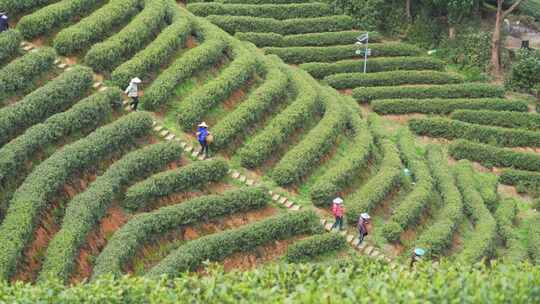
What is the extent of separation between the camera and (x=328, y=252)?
77.8 feet

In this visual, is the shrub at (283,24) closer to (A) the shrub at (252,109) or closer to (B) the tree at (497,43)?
(A) the shrub at (252,109)

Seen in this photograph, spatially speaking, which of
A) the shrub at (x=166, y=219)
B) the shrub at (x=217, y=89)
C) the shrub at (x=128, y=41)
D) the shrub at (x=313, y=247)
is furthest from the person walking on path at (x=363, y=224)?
the shrub at (x=128, y=41)

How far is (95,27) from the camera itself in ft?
95.1

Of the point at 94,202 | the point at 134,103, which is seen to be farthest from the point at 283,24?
the point at 94,202

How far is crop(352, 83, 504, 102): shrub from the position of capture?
3641 cm

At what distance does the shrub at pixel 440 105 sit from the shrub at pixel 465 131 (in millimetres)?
1247

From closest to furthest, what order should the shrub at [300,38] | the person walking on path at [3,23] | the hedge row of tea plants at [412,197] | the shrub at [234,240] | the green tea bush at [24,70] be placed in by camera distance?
the shrub at [234,240] → the green tea bush at [24,70] → the hedge row of tea plants at [412,197] → the person walking on path at [3,23] → the shrub at [300,38]

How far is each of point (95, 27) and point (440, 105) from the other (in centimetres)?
1772

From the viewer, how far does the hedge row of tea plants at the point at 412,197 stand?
25.0m

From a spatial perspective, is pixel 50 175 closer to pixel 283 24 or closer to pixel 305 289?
pixel 305 289

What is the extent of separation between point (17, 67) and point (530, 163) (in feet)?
76.3

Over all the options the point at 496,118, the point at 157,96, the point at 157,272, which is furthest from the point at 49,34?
the point at 496,118

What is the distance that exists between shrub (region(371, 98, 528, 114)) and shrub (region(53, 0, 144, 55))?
1293 cm

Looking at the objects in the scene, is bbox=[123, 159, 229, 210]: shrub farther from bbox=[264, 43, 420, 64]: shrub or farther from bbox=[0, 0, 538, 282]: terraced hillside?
bbox=[264, 43, 420, 64]: shrub
